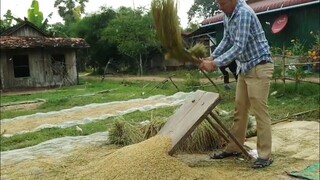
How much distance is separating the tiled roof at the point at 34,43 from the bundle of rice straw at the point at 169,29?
13922 millimetres

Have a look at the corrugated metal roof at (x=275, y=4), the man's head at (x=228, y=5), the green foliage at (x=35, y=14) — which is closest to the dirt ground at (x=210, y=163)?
the man's head at (x=228, y=5)

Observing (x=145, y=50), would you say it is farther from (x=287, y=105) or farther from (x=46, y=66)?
(x=287, y=105)

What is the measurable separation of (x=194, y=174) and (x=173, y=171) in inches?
6.9

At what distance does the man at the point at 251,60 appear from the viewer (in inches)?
122

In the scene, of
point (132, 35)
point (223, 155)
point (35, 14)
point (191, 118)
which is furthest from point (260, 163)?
point (35, 14)

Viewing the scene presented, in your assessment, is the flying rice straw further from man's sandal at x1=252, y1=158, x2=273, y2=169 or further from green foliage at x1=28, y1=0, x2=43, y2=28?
green foliage at x1=28, y1=0, x2=43, y2=28

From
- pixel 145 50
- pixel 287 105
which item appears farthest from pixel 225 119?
pixel 145 50

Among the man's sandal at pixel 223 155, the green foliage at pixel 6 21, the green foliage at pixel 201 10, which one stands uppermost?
the green foliage at pixel 201 10

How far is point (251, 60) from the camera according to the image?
3.23 meters

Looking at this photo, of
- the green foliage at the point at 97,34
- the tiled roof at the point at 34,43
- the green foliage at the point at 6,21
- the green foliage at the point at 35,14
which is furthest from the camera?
the green foliage at the point at 97,34

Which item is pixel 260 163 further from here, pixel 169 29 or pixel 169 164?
pixel 169 29

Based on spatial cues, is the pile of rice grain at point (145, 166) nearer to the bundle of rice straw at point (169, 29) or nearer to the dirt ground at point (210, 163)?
the dirt ground at point (210, 163)

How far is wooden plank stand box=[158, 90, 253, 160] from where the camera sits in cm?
297

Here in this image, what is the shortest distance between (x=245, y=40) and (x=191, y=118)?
77cm
